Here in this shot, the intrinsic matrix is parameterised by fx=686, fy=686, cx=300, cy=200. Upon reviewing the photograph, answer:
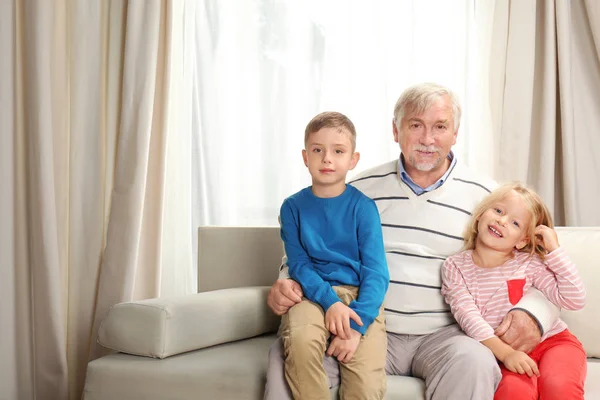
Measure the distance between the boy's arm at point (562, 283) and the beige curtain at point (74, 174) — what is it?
1661mm

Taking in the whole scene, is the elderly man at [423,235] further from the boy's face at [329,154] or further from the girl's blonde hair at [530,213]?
the boy's face at [329,154]

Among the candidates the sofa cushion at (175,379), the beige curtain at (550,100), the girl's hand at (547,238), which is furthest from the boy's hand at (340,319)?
the beige curtain at (550,100)

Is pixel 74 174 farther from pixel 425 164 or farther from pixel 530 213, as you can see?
pixel 530 213

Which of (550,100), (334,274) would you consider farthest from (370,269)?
(550,100)

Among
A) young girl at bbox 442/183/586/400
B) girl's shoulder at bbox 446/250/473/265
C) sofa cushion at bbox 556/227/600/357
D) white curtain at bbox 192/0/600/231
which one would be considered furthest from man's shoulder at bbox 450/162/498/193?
white curtain at bbox 192/0/600/231

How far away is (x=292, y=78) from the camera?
3.26 m

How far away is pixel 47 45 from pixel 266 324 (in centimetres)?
146

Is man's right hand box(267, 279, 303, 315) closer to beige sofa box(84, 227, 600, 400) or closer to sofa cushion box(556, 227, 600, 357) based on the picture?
beige sofa box(84, 227, 600, 400)

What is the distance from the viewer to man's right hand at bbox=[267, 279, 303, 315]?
187 cm

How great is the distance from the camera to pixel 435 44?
3205mm

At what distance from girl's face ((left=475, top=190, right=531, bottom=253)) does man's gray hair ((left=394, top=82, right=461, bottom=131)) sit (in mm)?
298

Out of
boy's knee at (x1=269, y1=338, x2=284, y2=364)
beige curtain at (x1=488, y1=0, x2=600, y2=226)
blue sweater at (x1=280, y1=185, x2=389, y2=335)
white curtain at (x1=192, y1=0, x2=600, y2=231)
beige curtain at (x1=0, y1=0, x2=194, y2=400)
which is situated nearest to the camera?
boy's knee at (x1=269, y1=338, x2=284, y2=364)

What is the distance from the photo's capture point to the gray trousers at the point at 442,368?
1.67 metres

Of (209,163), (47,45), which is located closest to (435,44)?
(209,163)
